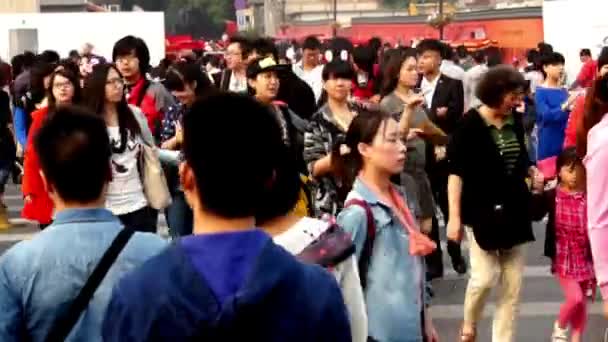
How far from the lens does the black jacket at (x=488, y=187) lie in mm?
7641

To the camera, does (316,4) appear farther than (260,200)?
Yes

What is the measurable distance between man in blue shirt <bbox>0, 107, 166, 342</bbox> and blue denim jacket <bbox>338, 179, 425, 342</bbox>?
1.46 meters

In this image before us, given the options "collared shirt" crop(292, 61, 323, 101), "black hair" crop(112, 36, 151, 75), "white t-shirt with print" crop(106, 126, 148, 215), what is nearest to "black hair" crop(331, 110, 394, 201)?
"white t-shirt with print" crop(106, 126, 148, 215)

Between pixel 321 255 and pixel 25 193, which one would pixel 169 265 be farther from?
pixel 25 193

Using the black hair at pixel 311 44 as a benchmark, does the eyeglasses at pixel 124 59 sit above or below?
below

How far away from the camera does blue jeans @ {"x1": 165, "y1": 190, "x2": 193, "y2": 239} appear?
8930 mm

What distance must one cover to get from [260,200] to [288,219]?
957 millimetres

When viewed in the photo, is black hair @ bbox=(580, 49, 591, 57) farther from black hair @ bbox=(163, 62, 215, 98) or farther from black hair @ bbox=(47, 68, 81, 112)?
black hair @ bbox=(47, 68, 81, 112)

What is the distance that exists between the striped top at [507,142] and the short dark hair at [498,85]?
0.47ft

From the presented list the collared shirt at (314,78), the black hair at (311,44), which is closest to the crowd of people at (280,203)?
the collared shirt at (314,78)

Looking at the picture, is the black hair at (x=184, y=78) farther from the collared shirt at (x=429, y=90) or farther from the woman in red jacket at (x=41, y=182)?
the collared shirt at (x=429, y=90)

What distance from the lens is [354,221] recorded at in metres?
5.40

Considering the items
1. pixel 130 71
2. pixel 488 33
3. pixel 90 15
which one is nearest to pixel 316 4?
pixel 488 33

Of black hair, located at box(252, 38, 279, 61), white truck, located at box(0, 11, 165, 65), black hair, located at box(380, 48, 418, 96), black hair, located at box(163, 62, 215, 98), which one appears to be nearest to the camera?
black hair, located at box(163, 62, 215, 98)
